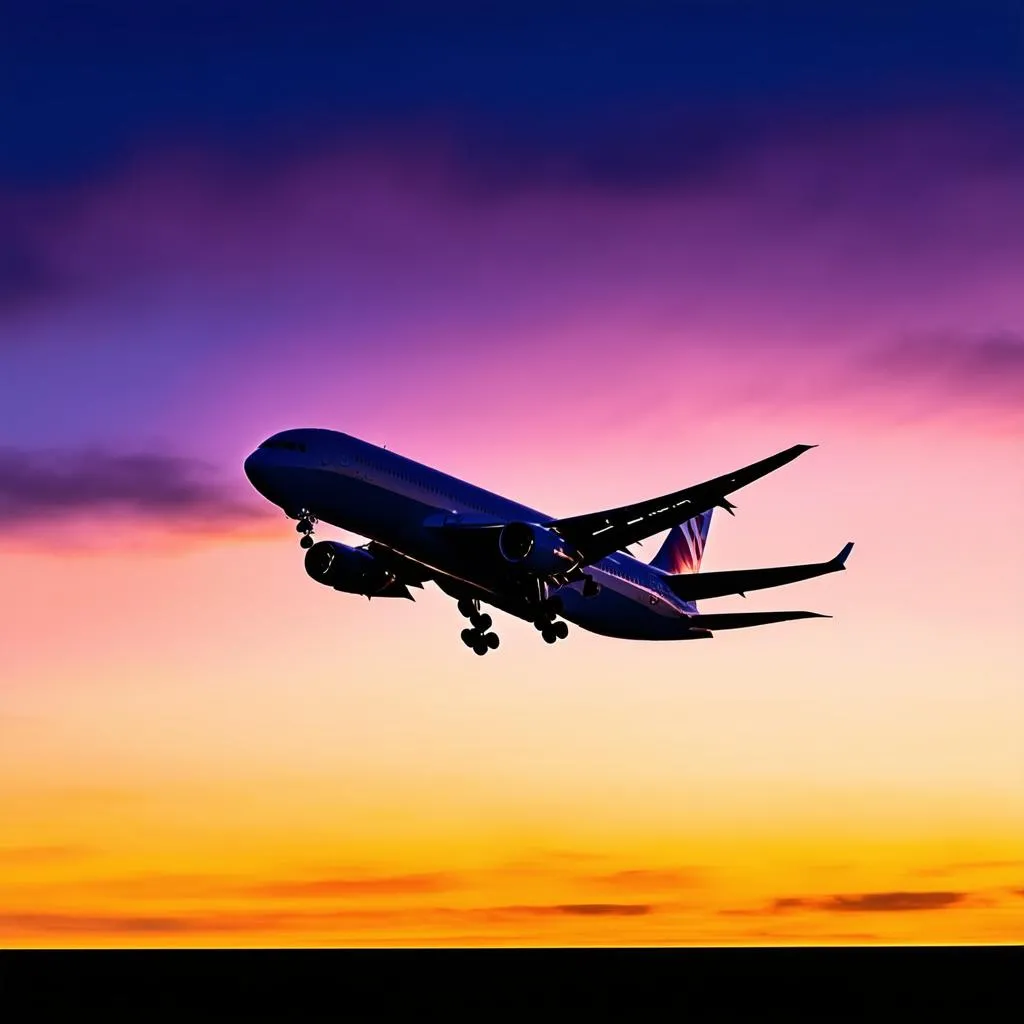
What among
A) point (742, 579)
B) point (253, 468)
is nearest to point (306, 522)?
point (253, 468)

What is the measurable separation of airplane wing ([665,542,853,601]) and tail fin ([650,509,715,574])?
16.6 metres

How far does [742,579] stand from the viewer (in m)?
73.0

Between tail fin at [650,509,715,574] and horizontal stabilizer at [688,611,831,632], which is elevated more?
tail fin at [650,509,715,574]

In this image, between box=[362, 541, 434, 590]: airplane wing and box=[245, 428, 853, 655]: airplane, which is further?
box=[362, 541, 434, 590]: airplane wing

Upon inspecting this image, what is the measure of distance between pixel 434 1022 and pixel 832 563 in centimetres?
2977

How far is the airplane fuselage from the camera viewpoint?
6066 cm

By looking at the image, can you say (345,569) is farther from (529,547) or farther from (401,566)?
(529,547)

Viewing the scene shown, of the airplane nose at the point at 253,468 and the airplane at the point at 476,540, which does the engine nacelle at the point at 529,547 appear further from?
the airplane nose at the point at 253,468

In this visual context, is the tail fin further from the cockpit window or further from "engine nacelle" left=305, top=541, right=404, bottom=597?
the cockpit window

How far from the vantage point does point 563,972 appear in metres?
73.8

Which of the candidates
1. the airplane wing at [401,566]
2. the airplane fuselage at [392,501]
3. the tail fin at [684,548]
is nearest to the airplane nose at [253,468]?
the airplane fuselage at [392,501]

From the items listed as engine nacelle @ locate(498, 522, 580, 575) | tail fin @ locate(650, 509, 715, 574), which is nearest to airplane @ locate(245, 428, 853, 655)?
engine nacelle @ locate(498, 522, 580, 575)

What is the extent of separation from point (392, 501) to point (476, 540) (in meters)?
3.97

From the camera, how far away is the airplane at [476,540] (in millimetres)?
60969
